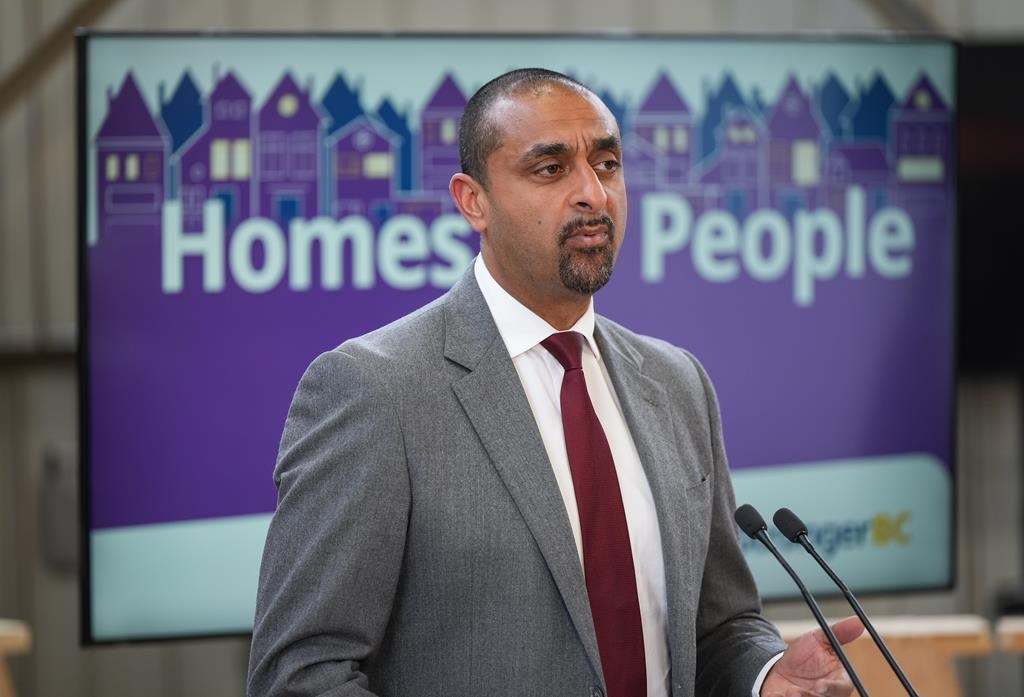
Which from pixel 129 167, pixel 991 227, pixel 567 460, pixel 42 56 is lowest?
pixel 567 460

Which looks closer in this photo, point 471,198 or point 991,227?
point 471,198

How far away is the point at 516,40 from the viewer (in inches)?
134

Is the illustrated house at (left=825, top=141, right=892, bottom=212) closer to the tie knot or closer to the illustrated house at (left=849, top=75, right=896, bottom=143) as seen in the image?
the illustrated house at (left=849, top=75, right=896, bottom=143)

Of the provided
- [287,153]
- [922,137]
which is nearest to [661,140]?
[922,137]

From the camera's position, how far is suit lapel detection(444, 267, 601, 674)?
1777 millimetres

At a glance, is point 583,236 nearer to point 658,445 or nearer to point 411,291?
point 658,445

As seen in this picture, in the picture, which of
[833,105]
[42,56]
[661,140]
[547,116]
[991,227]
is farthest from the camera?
[991,227]

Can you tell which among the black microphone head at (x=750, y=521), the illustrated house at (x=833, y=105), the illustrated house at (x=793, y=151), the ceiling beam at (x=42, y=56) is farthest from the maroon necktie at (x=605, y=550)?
the ceiling beam at (x=42, y=56)

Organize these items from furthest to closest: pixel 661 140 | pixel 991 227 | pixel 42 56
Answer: pixel 991 227, pixel 42 56, pixel 661 140

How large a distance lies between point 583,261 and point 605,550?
0.40 meters

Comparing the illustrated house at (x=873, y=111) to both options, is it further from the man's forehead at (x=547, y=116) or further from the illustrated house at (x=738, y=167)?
the man's forehead at (x=547, y=116)

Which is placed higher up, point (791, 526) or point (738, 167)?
point (738, 167)

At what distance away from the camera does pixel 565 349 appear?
1.94 m

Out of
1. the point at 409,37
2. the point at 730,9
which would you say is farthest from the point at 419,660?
the point at 730,9
